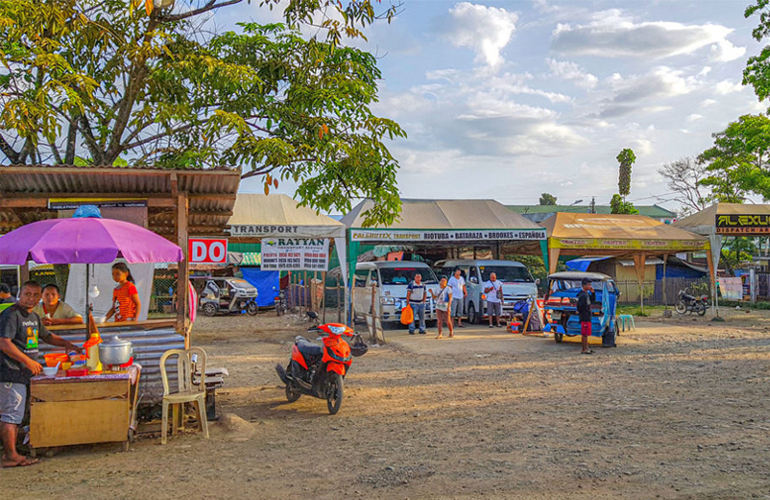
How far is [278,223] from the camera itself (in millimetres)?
16125

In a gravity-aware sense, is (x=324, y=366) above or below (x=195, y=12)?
below

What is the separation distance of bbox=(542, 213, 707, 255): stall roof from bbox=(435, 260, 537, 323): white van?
1.40 meters

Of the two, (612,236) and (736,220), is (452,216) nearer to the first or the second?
(612,236)

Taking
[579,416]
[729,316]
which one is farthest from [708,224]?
[579,416]

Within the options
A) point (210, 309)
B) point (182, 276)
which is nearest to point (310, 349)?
point (182, 276)

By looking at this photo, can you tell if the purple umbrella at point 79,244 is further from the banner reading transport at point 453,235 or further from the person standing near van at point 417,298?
the banner reading transport at point 453,235

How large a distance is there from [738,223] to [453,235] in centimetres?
922

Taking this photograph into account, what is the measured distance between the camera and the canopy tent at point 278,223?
1585 cm

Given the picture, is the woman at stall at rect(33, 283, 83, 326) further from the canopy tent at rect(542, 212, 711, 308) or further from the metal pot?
the canopy tent at rect(542, 212, 711, 308)

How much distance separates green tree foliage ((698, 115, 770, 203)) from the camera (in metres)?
24.5

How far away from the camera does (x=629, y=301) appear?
92.9 ft

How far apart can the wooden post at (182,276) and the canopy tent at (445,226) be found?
9.77m

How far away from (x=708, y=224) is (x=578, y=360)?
11.5 metres

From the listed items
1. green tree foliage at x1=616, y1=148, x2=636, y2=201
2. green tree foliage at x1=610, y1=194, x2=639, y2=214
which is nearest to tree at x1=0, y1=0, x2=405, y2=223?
green tree foliage at x1=610, y1=194, x2=639, y2=214
